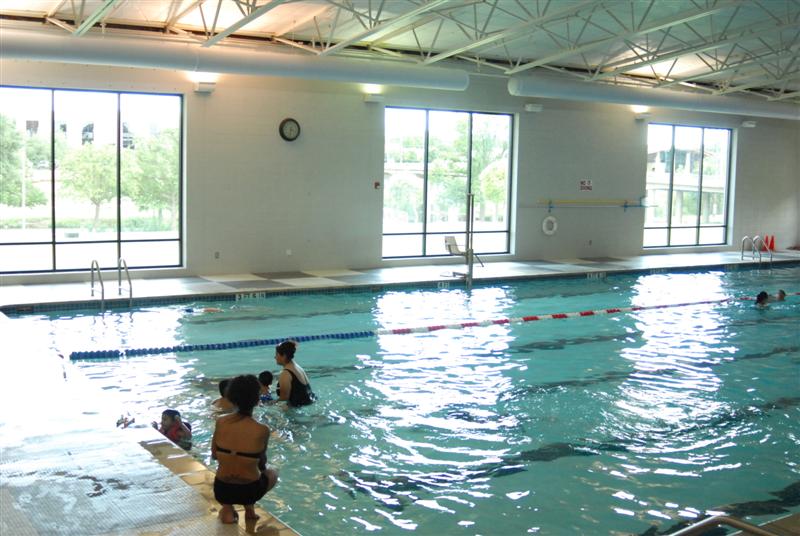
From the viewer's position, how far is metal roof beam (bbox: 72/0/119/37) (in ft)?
34.6

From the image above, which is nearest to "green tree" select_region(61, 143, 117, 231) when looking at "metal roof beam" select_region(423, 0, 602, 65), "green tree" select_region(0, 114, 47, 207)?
"green tree" select_region(0, 114, 47, 207)

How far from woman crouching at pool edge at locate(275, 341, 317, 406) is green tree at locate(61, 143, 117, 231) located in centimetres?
816

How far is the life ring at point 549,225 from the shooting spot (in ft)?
62.6

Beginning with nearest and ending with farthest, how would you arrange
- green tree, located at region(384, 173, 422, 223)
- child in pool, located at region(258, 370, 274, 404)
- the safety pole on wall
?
child in pool, located at region(258, 370, 274, 404) → the safety pole on wall → green tree, located at region(384, 173, 422, 223)

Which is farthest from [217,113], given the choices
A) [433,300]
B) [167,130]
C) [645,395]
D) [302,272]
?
[645,395]

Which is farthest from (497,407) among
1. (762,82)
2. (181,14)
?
(762,82)

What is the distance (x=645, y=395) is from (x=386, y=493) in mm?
3579

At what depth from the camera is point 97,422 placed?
594 cm

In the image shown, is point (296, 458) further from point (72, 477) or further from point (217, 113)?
point (217, 113)

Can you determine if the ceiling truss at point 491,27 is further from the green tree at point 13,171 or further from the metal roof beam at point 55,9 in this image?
the green tree at point 13,171

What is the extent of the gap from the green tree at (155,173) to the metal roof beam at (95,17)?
2796 millimetres

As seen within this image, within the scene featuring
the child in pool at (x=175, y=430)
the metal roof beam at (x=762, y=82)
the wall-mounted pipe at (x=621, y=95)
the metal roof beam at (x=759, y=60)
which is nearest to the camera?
the child in pool at (x=175, y=430)

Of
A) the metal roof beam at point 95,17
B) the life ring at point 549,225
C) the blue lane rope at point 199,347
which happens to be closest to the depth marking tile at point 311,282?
the blue lane rope at point 199,347

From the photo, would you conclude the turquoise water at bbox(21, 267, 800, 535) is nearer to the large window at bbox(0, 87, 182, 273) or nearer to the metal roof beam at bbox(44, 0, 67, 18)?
the large window at bbox(0, 87, 182, 273)
